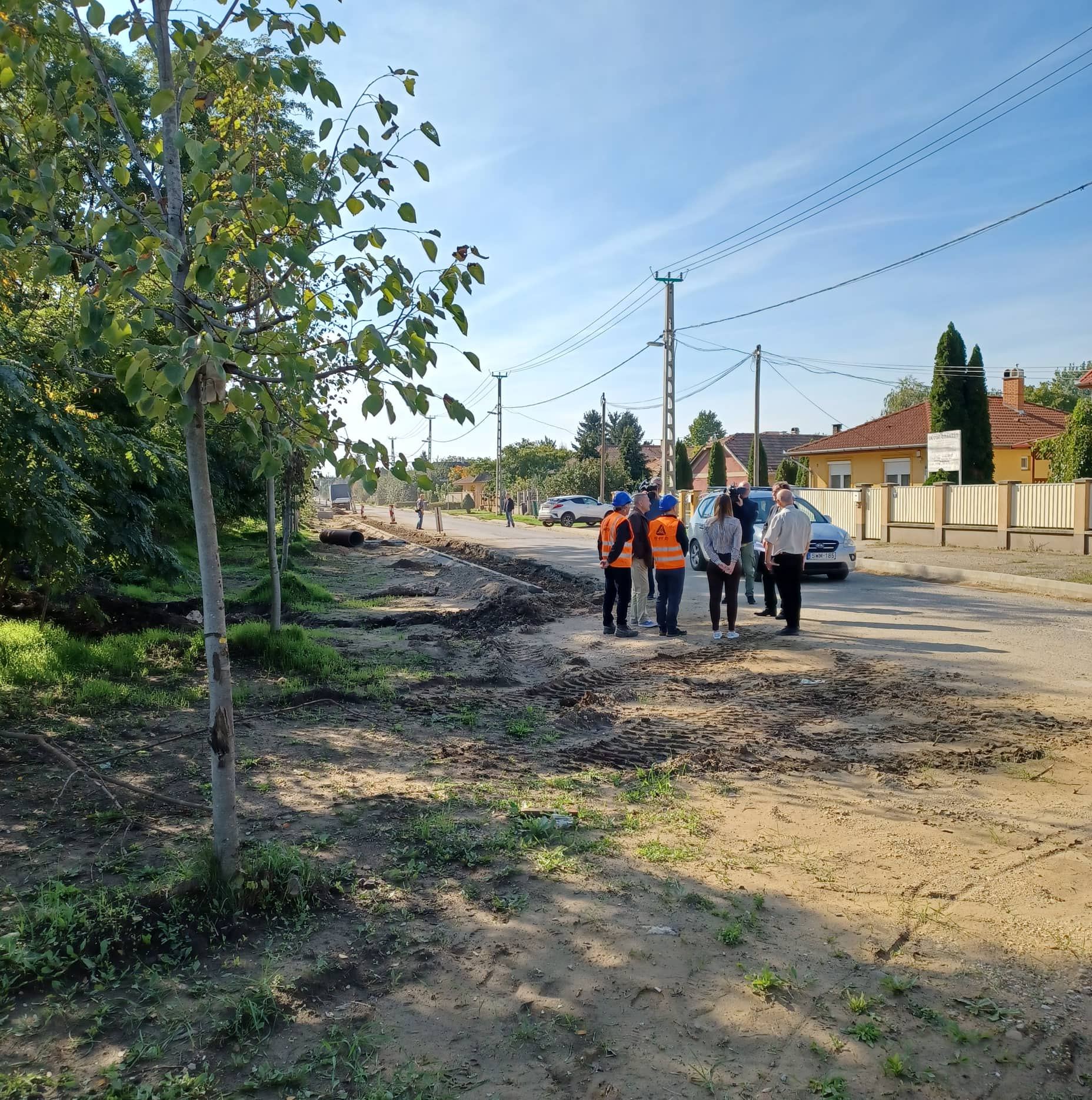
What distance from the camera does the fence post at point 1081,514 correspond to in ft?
65.3

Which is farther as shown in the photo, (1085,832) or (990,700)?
(990,700)

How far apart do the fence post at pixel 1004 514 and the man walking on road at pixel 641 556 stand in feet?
49.2

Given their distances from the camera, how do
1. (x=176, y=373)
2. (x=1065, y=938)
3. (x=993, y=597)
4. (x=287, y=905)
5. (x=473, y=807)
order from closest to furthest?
(x=176, y=373)
(x=1065, y=938)
(x=287, y=905)
(x=473, y=807)
(x=993, y=597)

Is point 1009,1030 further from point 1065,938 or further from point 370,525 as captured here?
point 370,525

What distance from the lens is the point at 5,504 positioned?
20.4 feet

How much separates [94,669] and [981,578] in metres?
15.1

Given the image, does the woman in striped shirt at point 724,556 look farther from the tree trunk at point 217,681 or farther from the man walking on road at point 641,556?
the tree trunk at point 217,681

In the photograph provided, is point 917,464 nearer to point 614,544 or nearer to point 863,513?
point 863,513

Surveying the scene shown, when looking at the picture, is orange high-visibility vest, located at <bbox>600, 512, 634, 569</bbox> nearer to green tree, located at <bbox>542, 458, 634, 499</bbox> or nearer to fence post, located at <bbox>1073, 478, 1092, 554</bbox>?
fence post, located at <bbox>1073, 478, 1092, 554</bbox>

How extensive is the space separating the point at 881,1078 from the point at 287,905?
2361 millimetres

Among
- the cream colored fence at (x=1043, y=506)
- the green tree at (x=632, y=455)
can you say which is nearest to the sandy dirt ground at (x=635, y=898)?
the cream colored fence at (x=1043, y=506)

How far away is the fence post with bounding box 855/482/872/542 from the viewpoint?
27.4 m

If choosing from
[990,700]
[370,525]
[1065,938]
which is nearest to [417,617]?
[990,700]

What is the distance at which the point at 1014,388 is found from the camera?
148 feet
